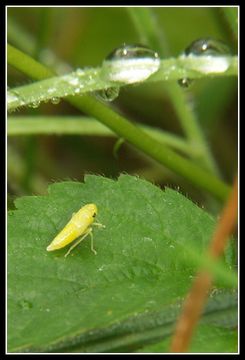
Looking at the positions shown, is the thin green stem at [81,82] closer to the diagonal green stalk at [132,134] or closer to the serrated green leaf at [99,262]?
the diagonal green stalk at [132,134]

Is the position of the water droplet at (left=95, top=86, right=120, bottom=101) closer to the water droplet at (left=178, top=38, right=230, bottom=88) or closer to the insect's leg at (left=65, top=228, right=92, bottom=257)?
the water droplet at (left=178, top=38, right=230, bottom=88)

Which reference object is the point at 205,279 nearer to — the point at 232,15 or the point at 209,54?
the point at 209,54

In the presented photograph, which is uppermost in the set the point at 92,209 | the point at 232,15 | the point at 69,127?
the point at 69,127

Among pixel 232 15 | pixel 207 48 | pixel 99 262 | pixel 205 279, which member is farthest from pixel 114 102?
pixel 205 279

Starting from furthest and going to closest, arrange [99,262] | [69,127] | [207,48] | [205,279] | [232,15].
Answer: [69,127], [232,15], [207,48], [99,262], [205,279]

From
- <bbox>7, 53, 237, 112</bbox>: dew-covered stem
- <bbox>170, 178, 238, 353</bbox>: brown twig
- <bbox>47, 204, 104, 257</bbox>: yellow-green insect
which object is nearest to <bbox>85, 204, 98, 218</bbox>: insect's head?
<bbox>47, 204, 104, 257</bbox>: yellow-green insect
